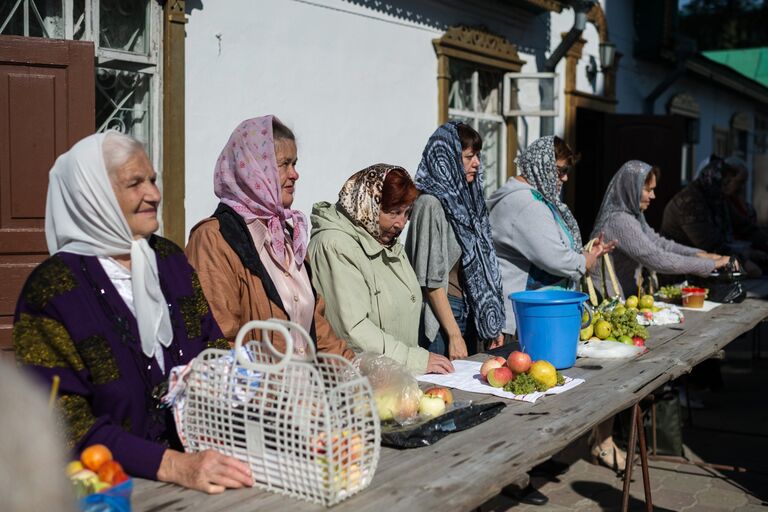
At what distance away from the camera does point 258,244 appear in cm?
262

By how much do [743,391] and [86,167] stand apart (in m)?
6.08

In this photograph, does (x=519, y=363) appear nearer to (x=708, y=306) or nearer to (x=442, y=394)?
(x=442, y=394)

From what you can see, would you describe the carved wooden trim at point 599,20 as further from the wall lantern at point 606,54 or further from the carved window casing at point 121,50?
the carved window casing at point 121,50

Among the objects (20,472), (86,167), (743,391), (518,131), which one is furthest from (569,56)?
(20,472)

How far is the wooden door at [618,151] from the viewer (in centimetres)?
959

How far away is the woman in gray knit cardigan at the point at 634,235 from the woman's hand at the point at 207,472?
335cm

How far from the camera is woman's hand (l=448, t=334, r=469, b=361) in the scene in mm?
3504

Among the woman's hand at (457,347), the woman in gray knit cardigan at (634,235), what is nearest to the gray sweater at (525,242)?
the woman's hand at (457,347)

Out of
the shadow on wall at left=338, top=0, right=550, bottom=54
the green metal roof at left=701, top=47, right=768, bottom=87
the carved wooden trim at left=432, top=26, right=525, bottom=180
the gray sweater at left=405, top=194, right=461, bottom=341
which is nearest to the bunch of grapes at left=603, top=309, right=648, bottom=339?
the gray sweater at left=405, top=194, right=461, bottom=341

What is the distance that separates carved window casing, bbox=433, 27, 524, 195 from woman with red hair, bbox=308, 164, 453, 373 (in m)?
3.87

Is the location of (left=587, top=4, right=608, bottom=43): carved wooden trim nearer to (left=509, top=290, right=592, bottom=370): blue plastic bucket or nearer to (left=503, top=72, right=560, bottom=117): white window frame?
(left=503, top=72, right=560, bottom=117): white window frame

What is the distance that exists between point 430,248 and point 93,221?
189 centimetres

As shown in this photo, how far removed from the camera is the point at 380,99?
20.4 feet

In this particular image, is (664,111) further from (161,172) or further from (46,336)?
(46,336)
